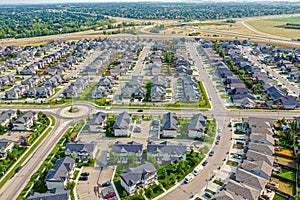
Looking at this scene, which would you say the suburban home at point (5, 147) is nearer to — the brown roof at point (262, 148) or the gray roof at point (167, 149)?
the gray roof at point (167, 149)

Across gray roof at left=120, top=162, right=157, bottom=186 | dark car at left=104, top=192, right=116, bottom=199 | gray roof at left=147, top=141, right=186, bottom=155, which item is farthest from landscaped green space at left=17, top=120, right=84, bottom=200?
gray roof at left=147, top=141, right=186, bottom=155

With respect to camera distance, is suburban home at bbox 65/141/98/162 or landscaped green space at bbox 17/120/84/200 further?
suburban home at bbox 65/141/98/162

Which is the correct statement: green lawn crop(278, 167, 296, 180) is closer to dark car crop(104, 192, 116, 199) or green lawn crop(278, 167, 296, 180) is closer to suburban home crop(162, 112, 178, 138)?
suburban home crop(162, 112, 178, 138)

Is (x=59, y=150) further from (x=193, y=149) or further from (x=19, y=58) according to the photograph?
(x=19, y=58)

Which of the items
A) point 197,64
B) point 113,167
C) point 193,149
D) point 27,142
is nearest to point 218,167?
point 193,149

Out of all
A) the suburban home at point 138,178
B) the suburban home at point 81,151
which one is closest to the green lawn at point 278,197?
the suburban home at point 138,178

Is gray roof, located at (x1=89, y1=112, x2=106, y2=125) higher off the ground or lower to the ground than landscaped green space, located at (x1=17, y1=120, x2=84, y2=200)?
higher

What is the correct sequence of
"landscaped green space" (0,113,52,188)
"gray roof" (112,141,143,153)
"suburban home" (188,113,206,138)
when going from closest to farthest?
"landscaped green space" (0,113,52,188) → "gray roof" (112,141,143,153) → "suburban home" (188,113,206,138)
